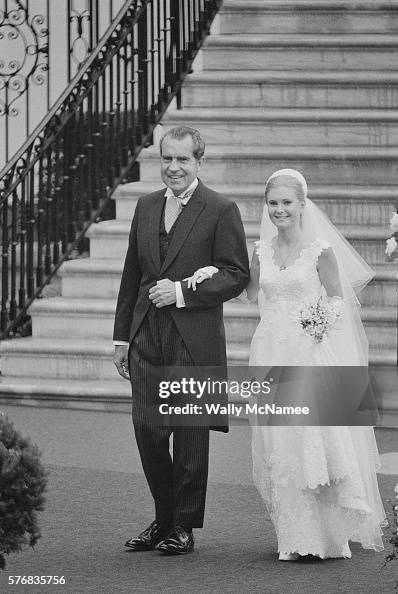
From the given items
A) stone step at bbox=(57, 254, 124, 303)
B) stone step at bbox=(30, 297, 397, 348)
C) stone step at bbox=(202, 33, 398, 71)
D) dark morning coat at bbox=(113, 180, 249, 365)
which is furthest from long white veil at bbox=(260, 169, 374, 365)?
stone step at bbox=(202, 33, 398, 71)

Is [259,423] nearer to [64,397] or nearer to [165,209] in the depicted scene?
[165,209]

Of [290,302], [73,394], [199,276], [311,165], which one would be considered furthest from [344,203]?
[199,276]

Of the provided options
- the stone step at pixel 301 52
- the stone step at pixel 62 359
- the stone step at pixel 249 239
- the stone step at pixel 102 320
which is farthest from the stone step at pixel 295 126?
the stone step at pixel 62 359

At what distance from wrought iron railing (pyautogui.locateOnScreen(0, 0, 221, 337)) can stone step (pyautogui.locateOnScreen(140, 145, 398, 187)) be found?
55 centimetres

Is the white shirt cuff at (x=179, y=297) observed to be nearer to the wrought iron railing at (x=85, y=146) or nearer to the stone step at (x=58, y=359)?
the stone step at (x=58, y=359)

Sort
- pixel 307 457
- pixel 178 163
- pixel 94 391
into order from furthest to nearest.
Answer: pixel 94 391
pixel 178 163
pixel 307 457

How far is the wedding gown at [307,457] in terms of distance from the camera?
6.06m

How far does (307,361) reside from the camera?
626 centimetres

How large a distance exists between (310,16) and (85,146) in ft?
9.29

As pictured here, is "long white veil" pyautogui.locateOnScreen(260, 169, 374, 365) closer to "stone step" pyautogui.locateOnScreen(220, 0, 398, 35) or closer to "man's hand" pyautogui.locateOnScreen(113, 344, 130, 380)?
"man's hand" pyautogui.locateOnScreen(113, 344, 130, 380)

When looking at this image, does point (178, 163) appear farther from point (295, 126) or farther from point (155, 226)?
point (295, 126)

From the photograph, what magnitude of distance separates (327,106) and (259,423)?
21.2ft

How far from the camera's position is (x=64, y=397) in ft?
33.3

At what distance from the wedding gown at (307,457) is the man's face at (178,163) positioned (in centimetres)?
47
